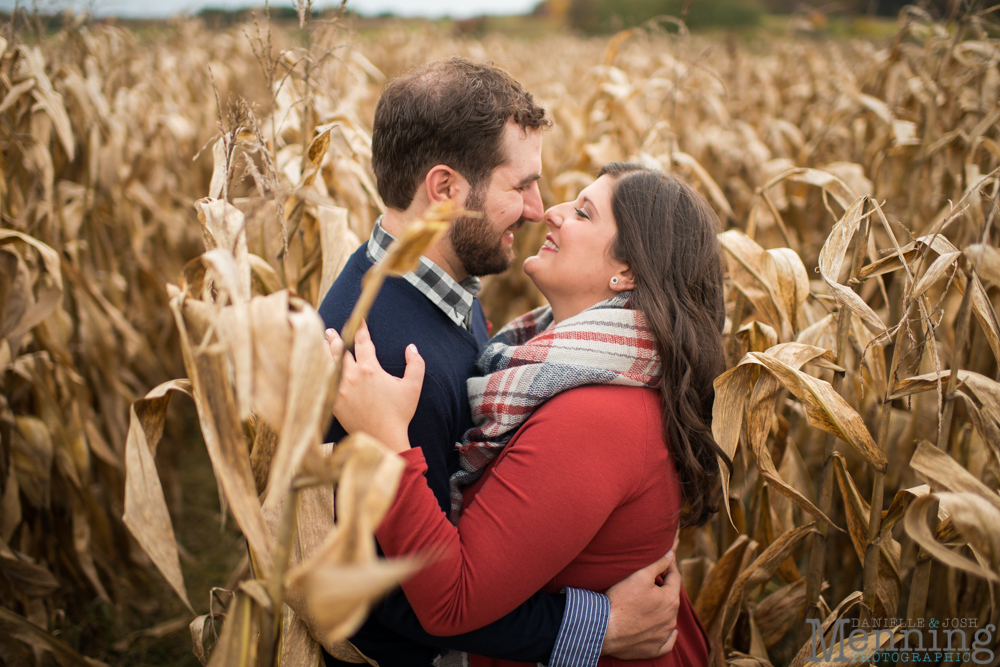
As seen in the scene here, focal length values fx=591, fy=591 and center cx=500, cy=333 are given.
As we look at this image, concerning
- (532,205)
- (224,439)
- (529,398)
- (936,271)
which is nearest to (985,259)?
(936,271)

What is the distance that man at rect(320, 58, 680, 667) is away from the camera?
1.29 m

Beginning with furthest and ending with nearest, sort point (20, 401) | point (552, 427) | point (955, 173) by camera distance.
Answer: point (955, 173) < point (20, 401) < point (552, 427)

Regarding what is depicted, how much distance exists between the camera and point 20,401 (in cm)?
212

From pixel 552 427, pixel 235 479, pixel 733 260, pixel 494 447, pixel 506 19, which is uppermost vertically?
pixel 506 19

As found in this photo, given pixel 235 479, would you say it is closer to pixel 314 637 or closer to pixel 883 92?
pixel 314 637

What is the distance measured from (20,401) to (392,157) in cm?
170

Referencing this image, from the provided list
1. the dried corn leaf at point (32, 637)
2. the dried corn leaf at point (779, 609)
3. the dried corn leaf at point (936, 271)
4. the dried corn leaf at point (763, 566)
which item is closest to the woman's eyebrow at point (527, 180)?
the dried corn leaf at point (936, 271)

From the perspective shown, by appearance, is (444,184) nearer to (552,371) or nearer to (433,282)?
(433,282)

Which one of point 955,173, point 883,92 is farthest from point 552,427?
point 883,92

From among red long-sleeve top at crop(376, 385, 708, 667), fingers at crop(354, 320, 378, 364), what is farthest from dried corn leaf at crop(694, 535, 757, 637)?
fingers at crop(354, 320, 378, 364)

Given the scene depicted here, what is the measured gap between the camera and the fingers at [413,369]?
1192 mm

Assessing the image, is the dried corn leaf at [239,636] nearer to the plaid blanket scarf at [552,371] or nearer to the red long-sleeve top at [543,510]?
the red long-sleeve top at [543,510]

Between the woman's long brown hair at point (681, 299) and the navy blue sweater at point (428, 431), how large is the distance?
45cm

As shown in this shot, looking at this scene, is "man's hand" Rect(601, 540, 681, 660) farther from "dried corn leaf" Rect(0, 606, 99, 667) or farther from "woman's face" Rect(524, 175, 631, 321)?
"dried corn leaf" Rect(0, 606, 99, 667)
